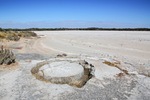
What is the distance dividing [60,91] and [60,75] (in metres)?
0.69

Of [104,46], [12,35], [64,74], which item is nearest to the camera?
[64,74]

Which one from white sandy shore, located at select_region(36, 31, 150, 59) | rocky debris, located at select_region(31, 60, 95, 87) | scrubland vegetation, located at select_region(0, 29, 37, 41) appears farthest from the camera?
scrubland vegetation, located at select_region(0, 29, 37, 41)

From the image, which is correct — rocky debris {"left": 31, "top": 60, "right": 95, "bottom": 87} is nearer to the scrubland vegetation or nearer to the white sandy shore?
the white sandy shore

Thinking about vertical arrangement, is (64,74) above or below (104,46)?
A: above

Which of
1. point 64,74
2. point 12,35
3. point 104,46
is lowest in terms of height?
point 104,46

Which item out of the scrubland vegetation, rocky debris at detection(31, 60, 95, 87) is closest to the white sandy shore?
the scrubland vegetation

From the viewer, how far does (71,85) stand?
5.11 metres

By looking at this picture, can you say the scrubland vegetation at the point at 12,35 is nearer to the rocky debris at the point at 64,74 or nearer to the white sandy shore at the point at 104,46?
the white sandy shore at the point at 104,46

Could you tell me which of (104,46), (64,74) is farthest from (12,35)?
(64,74)

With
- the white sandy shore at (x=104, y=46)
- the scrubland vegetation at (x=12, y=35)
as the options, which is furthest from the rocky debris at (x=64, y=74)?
the scrubland vegetation at (x=12, y=35)

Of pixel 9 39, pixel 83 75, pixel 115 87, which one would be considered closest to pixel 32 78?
pixel 83 75

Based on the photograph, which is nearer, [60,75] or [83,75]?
[60,75]

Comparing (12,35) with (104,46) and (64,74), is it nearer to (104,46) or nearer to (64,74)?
(104,46)

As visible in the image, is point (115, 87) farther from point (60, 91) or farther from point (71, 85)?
point (60, 91)
